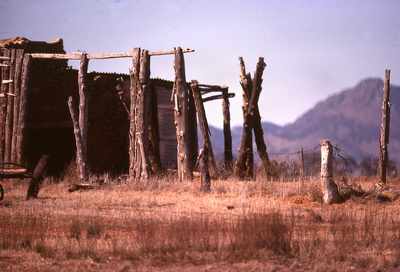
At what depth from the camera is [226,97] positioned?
23.6 m

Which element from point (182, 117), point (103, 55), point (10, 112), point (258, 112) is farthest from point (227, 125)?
point (10, 112)

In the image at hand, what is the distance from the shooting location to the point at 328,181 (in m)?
13.8

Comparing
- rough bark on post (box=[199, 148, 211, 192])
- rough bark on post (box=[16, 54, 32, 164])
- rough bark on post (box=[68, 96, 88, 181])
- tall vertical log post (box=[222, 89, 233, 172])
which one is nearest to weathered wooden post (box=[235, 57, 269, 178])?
rough bark on post (box=[199, 148, 211, 192])

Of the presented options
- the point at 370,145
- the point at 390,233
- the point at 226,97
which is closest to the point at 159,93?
the point at 226,97

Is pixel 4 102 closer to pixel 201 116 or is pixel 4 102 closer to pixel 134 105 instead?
pixel 134 105

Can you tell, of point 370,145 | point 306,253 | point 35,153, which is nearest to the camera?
point 306,253

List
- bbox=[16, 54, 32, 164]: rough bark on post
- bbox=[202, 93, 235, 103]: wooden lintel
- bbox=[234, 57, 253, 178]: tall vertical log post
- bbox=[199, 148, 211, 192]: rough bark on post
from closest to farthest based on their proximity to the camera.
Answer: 1. bbox=[199, 148, 211, 192]: rough bark on post
2. bbox=[16, 54, 32, 164]: rough bark on post
3. bbox=[234, 57, 253, 178]: tall vertical log post
4. bbox=[202, 93, 235, 103]: wooden lintel

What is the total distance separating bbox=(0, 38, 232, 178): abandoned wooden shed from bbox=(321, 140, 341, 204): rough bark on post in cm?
599

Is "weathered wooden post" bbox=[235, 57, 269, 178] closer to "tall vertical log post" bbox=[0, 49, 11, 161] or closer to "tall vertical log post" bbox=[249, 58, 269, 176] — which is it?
"tall vertical log post" bbox=[249, 58, 269, 176]

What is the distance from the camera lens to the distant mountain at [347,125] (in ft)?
322

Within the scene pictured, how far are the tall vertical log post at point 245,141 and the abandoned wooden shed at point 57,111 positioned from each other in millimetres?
1812

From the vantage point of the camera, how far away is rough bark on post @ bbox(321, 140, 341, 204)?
1382 cm

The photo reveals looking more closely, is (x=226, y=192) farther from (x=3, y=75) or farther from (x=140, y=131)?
(x=3, y=75)

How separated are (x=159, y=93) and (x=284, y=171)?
5299mm
